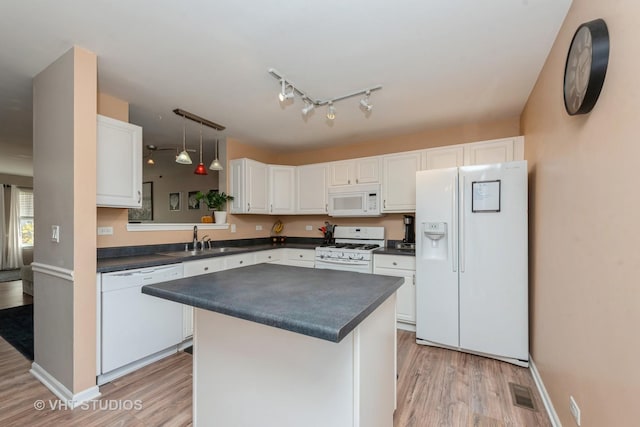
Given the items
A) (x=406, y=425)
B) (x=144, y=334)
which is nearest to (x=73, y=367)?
(x=144, y=334)

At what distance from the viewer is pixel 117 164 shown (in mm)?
2461

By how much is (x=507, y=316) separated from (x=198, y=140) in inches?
171

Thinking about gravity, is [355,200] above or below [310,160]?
below

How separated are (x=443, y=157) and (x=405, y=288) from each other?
163 cm

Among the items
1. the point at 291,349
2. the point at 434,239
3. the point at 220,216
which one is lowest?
the point at 291,349

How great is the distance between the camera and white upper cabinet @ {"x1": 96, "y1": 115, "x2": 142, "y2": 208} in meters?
2.34

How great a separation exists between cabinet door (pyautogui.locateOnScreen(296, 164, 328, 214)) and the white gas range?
1.59ft

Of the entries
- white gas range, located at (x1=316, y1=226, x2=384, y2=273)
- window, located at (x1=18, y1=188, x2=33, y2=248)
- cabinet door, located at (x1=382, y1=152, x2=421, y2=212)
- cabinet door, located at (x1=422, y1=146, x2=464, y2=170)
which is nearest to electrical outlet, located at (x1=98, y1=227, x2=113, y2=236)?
white gas range, located at (x1=316, y1=226, x2=384, y2=273)

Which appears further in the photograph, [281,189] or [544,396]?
[281,189]

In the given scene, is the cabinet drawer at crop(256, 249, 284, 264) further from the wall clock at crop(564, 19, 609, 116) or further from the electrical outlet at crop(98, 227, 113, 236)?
the wall clock at crop(564, 19, 609, 116)

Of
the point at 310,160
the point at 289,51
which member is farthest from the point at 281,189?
the point at 289,51

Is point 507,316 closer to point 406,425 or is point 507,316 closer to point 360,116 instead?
point 406,425

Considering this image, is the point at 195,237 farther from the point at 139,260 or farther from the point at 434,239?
the point at 434,239

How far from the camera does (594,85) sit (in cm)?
119
